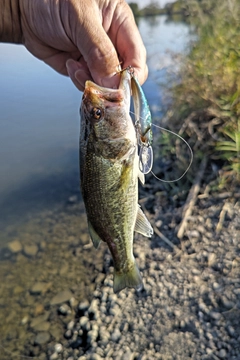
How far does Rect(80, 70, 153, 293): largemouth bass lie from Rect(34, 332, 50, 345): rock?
2512 millimetres

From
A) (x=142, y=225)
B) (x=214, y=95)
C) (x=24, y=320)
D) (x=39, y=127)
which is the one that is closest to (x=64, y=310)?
(x=24, y=320)

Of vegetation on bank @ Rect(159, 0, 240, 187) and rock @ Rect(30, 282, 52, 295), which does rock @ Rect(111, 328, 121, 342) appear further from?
vegetation on bank @ Rect(159, 0, 240, 187)

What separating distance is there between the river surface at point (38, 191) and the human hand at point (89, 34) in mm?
2924

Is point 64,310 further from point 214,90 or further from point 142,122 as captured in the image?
point 214,90

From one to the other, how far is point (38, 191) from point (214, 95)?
11.7 ft

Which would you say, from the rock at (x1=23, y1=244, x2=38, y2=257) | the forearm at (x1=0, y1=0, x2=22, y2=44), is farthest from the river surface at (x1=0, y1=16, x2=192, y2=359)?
the forearm at (x1=0, y1=0, x2=22, y2=44)

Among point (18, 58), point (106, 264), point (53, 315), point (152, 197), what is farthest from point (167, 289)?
point (18, 58)

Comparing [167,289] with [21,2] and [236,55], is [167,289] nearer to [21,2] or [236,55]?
[21,2]

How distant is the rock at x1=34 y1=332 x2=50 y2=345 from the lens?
4.11 m

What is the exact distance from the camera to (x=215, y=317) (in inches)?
139

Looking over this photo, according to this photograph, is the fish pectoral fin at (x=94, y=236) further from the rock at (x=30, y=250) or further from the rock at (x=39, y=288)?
the rock at (x=30, y=250)

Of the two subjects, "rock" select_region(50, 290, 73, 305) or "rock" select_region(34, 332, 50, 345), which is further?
"rock" select_region(50, 290, 73, 305)

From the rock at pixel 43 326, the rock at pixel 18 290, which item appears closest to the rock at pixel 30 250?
the rock at pixel 18 290

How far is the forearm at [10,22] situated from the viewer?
2.91 m
